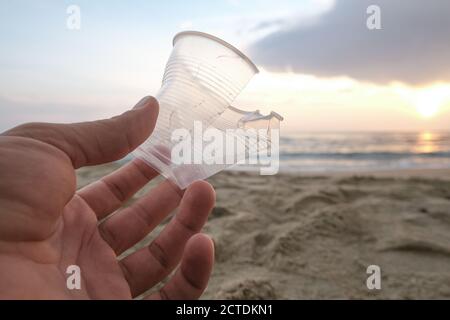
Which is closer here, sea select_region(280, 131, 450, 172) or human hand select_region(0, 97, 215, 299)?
human hand select_region(0, 97, 215, 299)

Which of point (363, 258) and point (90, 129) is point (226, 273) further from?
point (90, 129)

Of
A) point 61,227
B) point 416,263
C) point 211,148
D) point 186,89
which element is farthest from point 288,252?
point 61,227

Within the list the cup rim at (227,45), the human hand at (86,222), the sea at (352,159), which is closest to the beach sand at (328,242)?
the human hand at (86,222)

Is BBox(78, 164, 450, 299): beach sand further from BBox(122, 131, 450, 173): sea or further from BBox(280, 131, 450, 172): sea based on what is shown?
BBox(280, 131, 450, 172): sea

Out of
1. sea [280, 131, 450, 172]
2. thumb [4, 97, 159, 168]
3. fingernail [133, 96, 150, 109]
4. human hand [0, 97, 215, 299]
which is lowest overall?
sea [280, 131, 450, 172]

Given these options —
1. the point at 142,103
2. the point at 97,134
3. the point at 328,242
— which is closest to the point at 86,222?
the point at 97,134

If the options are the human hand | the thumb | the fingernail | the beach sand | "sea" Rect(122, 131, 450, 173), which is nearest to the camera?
the human hand

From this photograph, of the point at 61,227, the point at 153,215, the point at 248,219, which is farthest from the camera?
the point at 248,219

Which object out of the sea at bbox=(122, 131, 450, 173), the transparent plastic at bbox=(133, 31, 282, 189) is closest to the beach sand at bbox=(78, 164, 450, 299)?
the transparent plastic at bbox=(133, 31, 282, 189)
